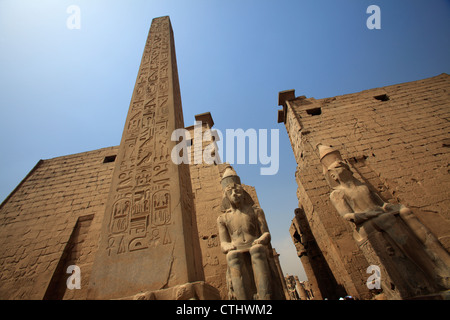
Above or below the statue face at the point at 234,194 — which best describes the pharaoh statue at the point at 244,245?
below

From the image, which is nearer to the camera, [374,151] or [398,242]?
[398,242]

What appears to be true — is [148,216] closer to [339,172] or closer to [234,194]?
[234,194]

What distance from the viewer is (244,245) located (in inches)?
101

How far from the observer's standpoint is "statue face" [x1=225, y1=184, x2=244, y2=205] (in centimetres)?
291

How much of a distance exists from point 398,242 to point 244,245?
2099 millimetres

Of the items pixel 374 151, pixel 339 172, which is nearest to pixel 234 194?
pixel 339 172

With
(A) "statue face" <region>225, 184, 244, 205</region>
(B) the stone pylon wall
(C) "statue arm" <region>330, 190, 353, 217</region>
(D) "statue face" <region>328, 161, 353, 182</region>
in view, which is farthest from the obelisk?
(B) the stone pylon wall

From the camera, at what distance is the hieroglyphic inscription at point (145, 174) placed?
228 centimetres

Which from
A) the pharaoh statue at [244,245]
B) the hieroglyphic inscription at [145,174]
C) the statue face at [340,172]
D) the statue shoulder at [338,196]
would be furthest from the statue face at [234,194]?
the statue face at [340,172]

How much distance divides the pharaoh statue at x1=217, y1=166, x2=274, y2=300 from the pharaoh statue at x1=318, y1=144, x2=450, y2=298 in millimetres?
1649

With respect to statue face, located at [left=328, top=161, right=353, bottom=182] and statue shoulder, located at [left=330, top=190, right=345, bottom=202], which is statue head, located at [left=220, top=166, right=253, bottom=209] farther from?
statue face, located at [left=328, top=161, right=353, bottom=182]

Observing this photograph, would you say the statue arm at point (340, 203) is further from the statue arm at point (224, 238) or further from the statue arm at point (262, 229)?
the statue arm at point (224, 238)

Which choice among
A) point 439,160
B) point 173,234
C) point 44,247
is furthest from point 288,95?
point 44,247
